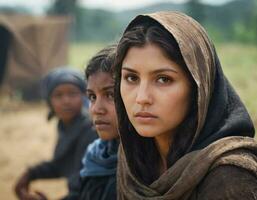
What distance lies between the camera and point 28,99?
12.2 m

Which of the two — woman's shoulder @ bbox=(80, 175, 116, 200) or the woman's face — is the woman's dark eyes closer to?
the woman's face

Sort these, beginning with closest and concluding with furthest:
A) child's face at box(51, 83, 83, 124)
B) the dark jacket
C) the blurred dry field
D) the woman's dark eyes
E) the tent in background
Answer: the woman's dark eyes < the dark jacket < child's face at box(51, 83, 83, 124) < the blurred dry field < the tent in background

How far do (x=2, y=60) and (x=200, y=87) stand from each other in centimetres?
1145

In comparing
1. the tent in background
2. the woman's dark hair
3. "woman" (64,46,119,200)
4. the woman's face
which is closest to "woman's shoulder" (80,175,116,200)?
"woman" (64,46,119,200)

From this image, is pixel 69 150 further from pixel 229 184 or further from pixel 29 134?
pixel 29 134

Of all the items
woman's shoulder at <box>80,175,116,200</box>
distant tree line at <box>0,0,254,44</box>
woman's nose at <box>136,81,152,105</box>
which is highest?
woman's nose at <box>136,81,152,105</box>

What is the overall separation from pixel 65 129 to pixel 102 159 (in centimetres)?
95

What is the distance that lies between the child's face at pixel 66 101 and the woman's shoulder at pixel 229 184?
173cm

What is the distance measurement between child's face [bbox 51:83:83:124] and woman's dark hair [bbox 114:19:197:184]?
1.24 meters

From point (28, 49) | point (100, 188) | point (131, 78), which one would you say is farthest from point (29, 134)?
Result: point (131, 78)

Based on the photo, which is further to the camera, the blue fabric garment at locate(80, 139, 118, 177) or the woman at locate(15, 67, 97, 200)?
the woman at locate(15, 67, 97, 200)

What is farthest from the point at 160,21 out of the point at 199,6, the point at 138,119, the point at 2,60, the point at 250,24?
the point at 199,6

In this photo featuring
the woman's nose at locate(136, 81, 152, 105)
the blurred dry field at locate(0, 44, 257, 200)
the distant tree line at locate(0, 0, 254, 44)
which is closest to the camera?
the woman's nose at locate(136, 81, 152, 105)

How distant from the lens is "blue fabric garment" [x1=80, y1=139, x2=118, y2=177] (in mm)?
2361
